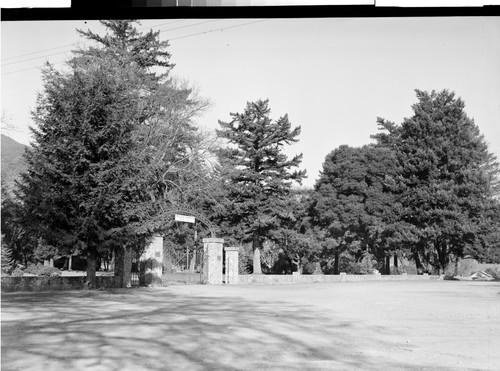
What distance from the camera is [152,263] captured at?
59.3ft

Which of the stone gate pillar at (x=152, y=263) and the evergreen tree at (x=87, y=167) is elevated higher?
the evergreen tree at (x=87, y=167)

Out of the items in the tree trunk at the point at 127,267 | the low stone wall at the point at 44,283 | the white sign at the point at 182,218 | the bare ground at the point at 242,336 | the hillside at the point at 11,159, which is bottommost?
the bare ground at the point at 242,336

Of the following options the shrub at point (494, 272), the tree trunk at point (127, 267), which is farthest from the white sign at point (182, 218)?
the shrub at point (494, 272)

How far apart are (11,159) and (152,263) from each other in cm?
670

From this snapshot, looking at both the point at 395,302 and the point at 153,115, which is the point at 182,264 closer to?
the point at 153,115

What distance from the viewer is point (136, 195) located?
49.1ft

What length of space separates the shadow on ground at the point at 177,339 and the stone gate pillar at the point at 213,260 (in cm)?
885

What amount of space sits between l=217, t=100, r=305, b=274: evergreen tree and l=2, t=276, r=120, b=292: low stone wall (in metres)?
11.2

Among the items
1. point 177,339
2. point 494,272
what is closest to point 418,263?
point 494,272

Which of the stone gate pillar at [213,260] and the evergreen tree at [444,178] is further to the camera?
the evergreen tree at [444,178]

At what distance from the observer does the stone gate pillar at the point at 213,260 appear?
1983 centimetres

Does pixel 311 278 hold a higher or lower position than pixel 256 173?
lower

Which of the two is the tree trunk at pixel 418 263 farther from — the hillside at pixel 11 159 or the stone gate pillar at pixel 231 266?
the hillside at pixel 11 159

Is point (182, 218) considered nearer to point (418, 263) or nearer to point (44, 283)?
point (44, 283)
